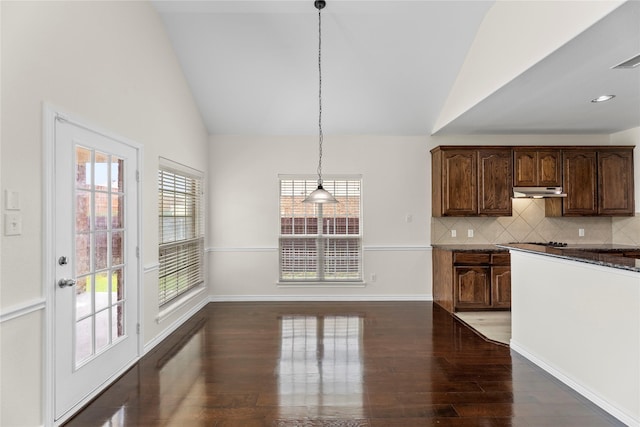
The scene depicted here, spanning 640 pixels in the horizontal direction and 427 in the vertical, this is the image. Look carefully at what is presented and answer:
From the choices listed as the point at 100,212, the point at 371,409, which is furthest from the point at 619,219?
the point at 100,212

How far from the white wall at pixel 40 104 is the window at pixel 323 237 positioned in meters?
2.39

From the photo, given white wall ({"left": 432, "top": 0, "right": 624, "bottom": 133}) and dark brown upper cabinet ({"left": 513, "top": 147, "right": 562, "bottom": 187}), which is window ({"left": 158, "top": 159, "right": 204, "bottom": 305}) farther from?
dark brown upper cabinet ({"left": 513, "top": 147, "right": 562, "bottom": 187})

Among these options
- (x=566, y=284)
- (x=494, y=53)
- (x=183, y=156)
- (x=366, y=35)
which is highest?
(x=366, y=35)

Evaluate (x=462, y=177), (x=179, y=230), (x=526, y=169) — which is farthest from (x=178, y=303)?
(x=526, y=169)

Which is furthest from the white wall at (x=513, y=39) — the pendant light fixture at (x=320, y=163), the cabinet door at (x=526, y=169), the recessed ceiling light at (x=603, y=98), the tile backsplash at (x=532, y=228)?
the tile backsplash at (x=532, y=228)

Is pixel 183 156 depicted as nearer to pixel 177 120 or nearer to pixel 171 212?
pixel 177 120

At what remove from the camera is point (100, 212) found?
2.81 m

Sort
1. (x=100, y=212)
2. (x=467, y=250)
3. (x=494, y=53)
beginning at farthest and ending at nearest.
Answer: (x=467, y=250), (x=494, y=53), (x=100, y=212)

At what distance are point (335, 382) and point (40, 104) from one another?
2.84 metres

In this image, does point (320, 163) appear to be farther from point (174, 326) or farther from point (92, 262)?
point (92, 262)

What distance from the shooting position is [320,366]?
3.18 metres

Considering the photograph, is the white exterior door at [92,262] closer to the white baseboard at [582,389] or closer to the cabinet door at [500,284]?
the white baseboard at [582,389]

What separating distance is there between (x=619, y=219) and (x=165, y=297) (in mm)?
6604

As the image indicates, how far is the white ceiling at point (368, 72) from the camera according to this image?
355 centimetres
